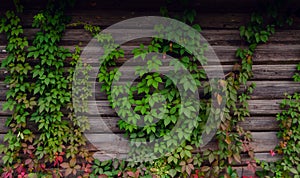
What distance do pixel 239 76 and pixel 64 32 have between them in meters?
1.84

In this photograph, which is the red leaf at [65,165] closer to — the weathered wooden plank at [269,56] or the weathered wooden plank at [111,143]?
the weathered wooden plank at [111,143]

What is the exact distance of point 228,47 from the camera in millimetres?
3143

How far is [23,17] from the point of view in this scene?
3.05 meters

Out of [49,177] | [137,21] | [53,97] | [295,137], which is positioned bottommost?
[49,177]

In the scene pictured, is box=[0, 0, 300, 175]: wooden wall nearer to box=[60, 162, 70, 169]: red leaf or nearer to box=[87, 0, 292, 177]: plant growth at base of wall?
box=[87, 0, 292, 177]: plant growth at base of wall

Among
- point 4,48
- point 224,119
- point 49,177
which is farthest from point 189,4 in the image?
point 49,177

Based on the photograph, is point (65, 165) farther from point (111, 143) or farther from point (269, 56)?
point (269, 56)

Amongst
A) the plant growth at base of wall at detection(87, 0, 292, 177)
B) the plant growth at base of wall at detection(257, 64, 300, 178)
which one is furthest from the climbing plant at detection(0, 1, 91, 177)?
the plant growth at base of wall at detection(257, 64, 300, 178)

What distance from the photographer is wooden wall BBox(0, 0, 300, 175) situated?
3.05 metres

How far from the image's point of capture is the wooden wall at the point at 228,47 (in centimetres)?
305

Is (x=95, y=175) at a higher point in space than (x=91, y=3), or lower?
lower

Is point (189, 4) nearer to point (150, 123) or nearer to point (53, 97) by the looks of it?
point (150, 123)

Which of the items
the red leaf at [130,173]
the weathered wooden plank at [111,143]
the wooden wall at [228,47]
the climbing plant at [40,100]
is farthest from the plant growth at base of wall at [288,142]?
the climbing plant at [40,100]

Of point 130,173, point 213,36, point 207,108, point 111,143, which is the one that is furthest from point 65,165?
point 213,36
